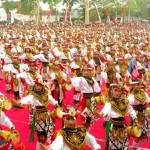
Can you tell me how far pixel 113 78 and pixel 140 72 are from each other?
2.23 meters

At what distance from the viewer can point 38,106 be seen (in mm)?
9453

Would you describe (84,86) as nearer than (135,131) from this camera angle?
No

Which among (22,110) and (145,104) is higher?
(145,104)

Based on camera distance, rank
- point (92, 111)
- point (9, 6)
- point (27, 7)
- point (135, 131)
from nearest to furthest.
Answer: point (135, 131) < point (92, 111) < point (27, 7) < point (9, 6)

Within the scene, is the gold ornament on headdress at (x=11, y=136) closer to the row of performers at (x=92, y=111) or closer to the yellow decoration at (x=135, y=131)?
the row of performers at (x=92, y=111)

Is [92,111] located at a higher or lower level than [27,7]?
lower

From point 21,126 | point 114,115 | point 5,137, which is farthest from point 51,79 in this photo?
point 5,137

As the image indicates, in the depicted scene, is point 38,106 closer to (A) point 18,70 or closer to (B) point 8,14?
(A) point 18,70

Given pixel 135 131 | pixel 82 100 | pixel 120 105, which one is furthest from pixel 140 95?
pixel 82 100

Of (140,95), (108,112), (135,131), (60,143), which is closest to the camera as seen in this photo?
(60,143)

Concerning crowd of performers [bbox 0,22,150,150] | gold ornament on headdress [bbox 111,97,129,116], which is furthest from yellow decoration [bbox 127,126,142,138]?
gold ornament on headdress [bbox 111,97,129,116]

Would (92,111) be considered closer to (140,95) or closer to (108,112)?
(140,95)

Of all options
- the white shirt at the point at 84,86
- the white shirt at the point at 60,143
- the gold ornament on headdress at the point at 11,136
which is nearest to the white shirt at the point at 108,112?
the white shirt at the point at 60,143

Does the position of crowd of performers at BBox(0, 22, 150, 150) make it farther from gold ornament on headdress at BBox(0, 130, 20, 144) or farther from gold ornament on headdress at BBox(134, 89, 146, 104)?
gold ornament on headdress at BBox(0, 130, 20, 144)
